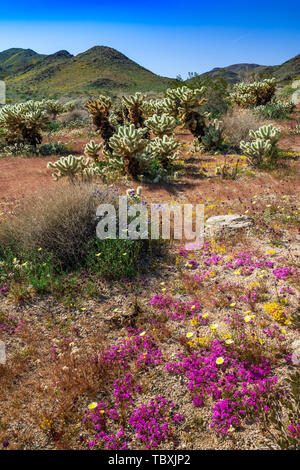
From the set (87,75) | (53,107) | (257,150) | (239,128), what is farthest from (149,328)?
(87,75)

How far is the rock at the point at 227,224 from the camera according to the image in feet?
19.5

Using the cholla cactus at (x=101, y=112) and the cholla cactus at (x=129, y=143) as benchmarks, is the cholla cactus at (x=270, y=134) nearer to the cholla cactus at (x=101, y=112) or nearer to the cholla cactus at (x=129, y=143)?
the cholla cactus at (x=129, y=143)

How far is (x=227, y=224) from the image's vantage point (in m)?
6.04

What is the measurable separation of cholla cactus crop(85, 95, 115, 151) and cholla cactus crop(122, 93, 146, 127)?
0.73m

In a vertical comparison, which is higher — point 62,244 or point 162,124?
point 162,124

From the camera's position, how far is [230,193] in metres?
7.94

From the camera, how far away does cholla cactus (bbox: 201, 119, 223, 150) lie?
37.9ft

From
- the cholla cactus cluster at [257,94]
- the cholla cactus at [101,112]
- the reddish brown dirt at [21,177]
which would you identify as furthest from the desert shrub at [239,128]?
the reddish brown dirt at [21,177]

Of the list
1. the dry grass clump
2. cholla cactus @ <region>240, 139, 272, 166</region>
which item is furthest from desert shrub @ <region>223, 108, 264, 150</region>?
the dry grass clump

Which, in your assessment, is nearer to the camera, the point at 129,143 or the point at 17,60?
the point at 129,143

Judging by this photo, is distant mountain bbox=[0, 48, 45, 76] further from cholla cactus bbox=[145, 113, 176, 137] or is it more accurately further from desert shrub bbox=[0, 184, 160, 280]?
desert shrub bbox=[0, 184, 160, 280]

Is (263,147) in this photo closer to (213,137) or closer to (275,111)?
(213,137)

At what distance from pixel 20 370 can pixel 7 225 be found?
10.4ft

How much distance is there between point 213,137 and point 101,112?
4599mm
